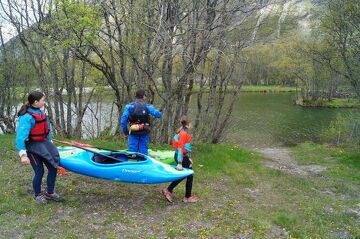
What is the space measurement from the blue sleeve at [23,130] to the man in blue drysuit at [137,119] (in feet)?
6.00

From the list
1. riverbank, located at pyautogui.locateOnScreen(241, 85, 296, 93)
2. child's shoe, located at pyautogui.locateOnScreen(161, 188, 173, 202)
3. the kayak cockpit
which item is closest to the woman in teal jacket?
the kayak cockpit

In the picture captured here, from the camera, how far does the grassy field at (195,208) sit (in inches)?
157

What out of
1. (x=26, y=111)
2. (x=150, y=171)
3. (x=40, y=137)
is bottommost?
(x=150, y=171)

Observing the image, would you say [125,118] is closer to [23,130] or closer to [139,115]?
[139,115]

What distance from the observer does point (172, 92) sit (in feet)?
30.0

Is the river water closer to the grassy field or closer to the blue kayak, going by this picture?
the grassy field

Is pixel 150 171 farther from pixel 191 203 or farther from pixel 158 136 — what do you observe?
pixel 158 136

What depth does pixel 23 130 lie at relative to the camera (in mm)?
4078

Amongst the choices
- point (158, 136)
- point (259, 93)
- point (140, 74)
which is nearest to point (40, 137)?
point (140, 74)

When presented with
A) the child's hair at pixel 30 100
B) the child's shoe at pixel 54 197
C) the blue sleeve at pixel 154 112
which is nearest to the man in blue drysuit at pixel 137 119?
the blue sleeve at pixel 154 112

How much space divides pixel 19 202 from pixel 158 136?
679cm

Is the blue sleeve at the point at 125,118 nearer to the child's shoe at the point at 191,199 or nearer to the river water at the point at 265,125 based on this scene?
the child's shoe at the point at 191,199

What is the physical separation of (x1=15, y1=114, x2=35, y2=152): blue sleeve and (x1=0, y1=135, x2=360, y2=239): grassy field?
40.5 inches

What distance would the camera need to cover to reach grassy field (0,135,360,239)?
4.00 meters
